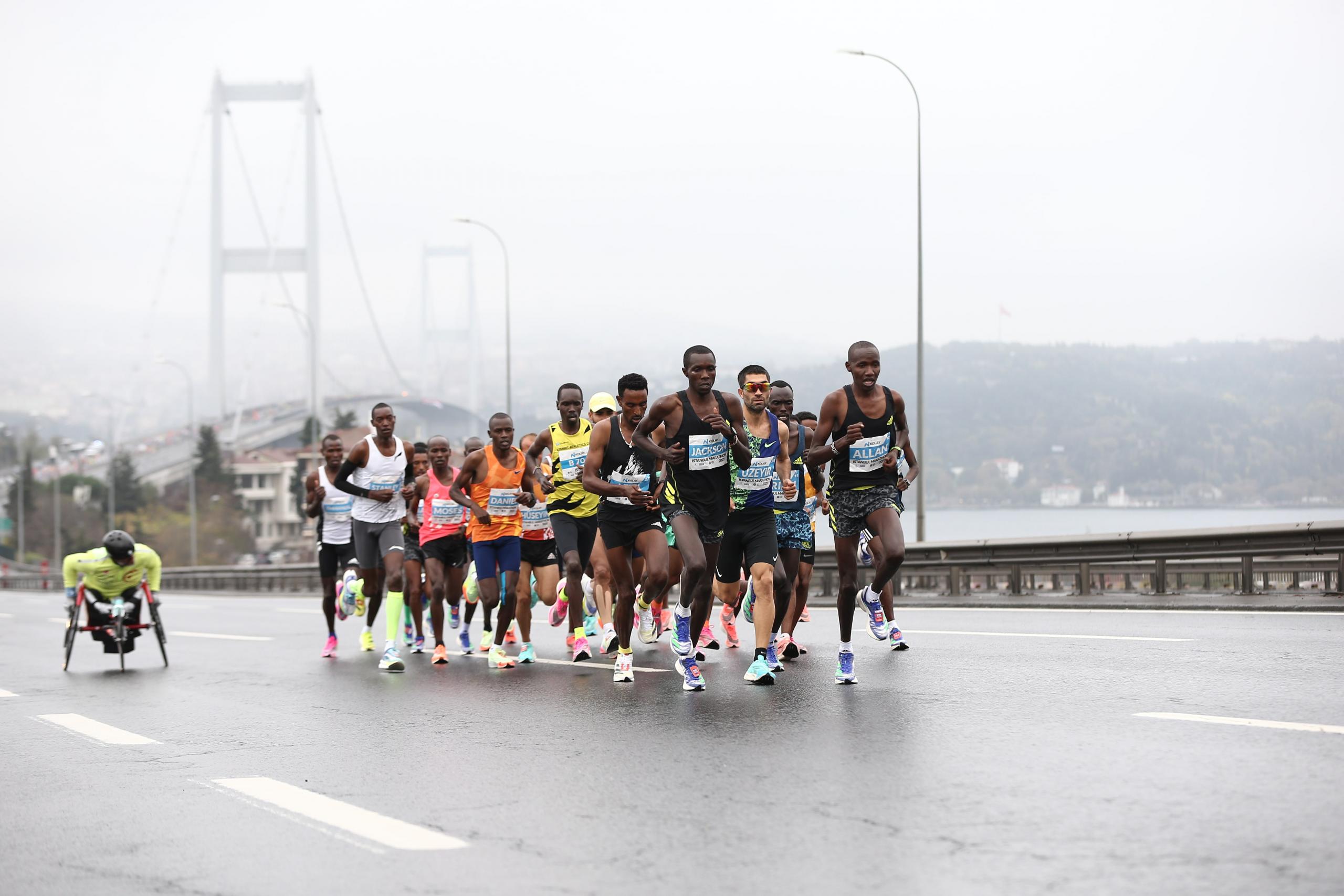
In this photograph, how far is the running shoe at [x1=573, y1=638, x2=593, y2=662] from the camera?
42.0 ft

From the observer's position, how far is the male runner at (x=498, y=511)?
12.6m

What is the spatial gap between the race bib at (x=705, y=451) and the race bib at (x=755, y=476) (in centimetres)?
21

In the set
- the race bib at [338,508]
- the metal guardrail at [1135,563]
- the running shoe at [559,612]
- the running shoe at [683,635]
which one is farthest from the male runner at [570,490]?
the metal guardrail at [1135,563]

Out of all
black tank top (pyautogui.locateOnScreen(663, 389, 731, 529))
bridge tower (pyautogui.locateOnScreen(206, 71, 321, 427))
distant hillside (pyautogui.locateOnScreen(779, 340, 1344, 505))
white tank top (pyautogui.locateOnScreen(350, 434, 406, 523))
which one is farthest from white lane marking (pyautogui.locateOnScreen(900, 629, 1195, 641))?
Result: bridge tower (pyautogui.locateOnScreen(206, 71, 321, 427))

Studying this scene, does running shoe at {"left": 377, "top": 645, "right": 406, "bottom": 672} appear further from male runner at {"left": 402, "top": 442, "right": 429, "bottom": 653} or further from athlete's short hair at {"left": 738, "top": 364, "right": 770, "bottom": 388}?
athlete's short hair at {"left": 738, "top": 364, "right": 770, "bottom": 388}

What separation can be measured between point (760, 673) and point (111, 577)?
6.75 metres

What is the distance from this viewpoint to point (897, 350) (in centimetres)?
3150

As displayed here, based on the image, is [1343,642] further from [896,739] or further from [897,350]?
[897,350]

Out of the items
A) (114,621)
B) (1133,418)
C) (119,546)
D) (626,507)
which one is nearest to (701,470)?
(626,507)

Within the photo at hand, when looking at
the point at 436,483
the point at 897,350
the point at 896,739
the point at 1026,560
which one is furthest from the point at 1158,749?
the point at 897,350

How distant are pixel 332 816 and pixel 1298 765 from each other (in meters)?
3.97

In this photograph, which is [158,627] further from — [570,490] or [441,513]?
[570,490]

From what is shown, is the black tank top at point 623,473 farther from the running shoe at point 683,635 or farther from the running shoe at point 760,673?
the running shoe at point 760,673

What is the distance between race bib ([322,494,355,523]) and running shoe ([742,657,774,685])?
5973mm
